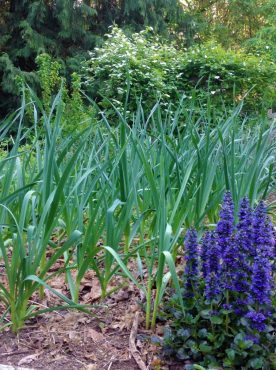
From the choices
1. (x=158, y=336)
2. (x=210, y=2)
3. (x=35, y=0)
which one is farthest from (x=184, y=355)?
(x=210, y=2)

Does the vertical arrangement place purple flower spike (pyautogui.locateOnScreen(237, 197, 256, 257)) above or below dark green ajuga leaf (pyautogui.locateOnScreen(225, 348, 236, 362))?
above

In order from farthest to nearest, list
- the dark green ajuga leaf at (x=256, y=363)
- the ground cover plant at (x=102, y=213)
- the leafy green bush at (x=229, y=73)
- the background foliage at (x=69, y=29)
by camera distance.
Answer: the background foliage at (x=69, y=29), the leafy green bush at (x=229, y=73), the ground cover plant at (x=102, y=213), the dark green ajuga leaf at (x=256, y=363)

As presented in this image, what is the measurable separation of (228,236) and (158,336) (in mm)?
379

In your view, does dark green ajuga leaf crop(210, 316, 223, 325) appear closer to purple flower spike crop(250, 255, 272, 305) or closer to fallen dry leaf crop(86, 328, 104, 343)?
purple flower spike crop(250, 255, 272, 305)

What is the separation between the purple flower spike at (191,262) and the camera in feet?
4.43

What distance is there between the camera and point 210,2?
1439 centimetres

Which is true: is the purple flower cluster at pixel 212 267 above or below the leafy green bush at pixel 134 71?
above

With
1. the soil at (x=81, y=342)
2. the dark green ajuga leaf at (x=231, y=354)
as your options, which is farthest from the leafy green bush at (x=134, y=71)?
the dark green ajuga leaf at (x=231, y=354)

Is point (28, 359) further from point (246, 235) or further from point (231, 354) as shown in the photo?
point (246, 235)

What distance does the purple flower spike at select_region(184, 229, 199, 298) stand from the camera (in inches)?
53.2

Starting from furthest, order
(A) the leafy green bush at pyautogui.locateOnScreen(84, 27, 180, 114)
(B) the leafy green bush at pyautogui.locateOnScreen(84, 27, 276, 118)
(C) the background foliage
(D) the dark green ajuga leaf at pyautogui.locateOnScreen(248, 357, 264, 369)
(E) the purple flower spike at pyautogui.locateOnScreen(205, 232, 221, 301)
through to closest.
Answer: (C) the background foliage, (B) the leafy green bush at pyautogui.locateOnScreen(84, 27, 276, 118), (A) the leafy green bush at pyautogui.locateOnScreen(84, 27, 180, 114), (E) the purple flower spike at pyautogui.locateOnScreen(205, 232, 221, 301), (D) the dark green ajuga leaf at pyautogui.locateOnScreen(248, 357, 264, 369)

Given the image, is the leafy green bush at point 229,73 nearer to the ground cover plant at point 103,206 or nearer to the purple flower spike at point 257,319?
the ground cover plant at point 103,206

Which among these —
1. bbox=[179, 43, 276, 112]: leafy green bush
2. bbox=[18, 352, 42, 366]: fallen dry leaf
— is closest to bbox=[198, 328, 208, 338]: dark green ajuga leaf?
bbox=[18, 352, 42, 366]: fallen dry leaf

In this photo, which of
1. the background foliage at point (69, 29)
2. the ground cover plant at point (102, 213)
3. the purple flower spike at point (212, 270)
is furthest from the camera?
the background foliage at point (69, 29)
